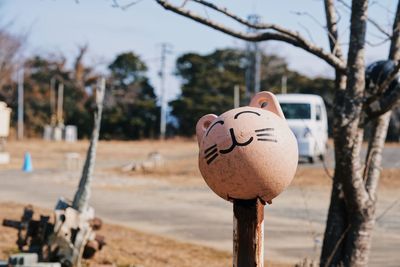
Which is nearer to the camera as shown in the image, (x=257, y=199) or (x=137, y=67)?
(x=257, y=199)

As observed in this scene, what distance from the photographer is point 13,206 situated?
38.8ft

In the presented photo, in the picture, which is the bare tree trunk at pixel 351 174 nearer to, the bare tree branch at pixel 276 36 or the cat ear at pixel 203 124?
the bare tree branch at pixel 276 36

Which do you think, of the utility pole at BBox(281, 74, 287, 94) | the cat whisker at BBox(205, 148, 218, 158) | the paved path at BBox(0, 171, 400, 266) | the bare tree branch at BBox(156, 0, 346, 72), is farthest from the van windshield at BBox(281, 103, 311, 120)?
the utility pole at BBox(281, 74, 287, 94)

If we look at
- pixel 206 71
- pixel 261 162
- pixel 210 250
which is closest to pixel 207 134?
pixel 261 162

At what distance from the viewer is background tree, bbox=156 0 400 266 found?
5039mm

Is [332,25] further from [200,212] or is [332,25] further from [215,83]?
[215,83]

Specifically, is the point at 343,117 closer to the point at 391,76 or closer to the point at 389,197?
the point at 391,76

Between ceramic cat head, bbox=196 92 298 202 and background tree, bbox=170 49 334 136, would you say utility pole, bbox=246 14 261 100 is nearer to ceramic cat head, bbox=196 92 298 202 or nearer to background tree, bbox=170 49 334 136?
background tree, bbox=170 49 334 136

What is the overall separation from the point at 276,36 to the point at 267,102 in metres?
1.49

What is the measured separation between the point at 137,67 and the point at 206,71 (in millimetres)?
5999

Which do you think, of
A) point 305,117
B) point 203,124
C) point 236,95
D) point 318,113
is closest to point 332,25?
point 203,124

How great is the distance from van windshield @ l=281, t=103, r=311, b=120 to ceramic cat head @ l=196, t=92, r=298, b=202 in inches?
751

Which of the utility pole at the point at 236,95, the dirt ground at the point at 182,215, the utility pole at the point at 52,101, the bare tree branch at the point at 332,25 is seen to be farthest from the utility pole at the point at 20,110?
the bare tree branch at the point at 332,25

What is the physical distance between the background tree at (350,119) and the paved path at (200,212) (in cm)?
135
